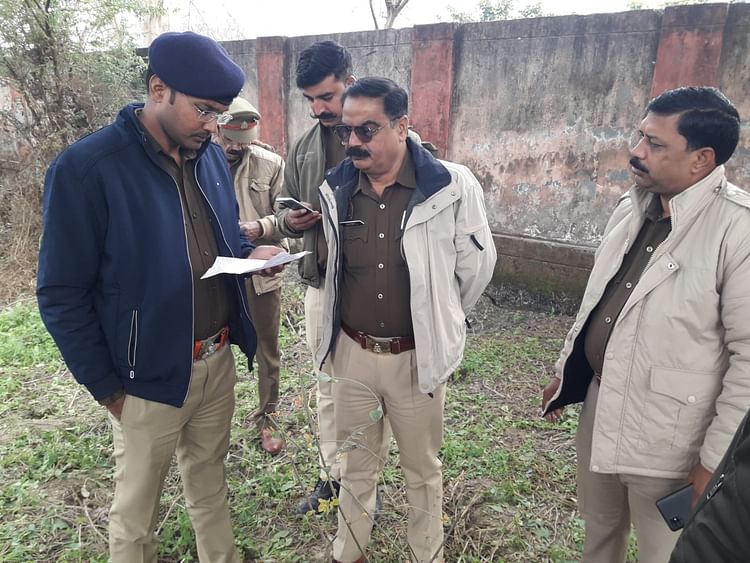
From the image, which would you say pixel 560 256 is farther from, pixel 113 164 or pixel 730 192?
pixel 113 164

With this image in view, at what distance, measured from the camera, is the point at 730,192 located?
1620 millimetres

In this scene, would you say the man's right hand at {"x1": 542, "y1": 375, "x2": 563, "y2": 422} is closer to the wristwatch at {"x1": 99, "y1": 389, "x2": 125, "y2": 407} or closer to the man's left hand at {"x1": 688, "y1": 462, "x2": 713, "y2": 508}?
the man's left hand at {"x1": 688, "y1": 462, "x2": 713, "y2": 508}

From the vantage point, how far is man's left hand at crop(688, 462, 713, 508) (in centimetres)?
154

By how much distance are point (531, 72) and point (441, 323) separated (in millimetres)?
4257

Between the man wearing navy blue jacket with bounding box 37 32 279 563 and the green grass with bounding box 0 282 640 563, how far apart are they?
517 mm

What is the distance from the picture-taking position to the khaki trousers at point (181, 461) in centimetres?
190

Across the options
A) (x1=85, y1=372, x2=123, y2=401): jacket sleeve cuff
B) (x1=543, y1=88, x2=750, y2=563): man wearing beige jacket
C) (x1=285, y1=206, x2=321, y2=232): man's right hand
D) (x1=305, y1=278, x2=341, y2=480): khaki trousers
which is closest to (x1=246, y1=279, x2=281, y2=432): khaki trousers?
(x1=305, y1=278, x2=341, y2=480): khaki trousers

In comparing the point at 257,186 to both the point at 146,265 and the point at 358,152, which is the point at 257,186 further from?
the point at 146,265

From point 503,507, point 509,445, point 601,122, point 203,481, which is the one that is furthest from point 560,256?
point 203,481

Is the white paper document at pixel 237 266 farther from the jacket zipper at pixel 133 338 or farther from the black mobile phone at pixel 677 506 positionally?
the black mobile phone at pixel 677 506

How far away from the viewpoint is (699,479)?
1.57 m

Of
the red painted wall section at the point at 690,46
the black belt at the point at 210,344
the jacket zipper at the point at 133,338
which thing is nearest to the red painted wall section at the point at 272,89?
the red painted wall section at the point at 690,46

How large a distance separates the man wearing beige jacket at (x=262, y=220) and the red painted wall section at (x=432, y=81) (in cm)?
310

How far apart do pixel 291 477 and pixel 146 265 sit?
71.5 inches
